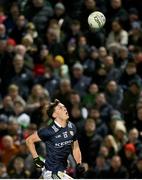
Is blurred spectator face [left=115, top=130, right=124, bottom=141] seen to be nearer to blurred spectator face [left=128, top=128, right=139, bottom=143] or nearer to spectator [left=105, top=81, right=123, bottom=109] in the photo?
blurred spectator face [left=128, top=128, right=139, bottom=143]

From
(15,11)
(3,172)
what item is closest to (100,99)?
(3,172)

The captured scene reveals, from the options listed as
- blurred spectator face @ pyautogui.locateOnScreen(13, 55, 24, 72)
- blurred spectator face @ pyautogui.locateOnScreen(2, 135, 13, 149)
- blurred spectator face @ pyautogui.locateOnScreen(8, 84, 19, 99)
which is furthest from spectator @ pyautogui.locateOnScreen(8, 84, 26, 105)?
blurred spectator face @ pyautogui.locateOnScreen(2, 135, 13, 149)

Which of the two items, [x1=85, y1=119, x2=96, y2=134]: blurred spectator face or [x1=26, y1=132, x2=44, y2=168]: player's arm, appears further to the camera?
[x1=85, y1=119, x2=96, y2=134]: blurred spectator face

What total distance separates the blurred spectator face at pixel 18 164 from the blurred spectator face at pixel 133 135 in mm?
2053

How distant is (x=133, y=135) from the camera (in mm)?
13930

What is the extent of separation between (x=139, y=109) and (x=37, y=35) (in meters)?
3.67

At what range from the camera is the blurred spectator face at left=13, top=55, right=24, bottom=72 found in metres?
15.8

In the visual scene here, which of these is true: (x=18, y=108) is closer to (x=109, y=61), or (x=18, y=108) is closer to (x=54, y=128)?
(x=109, y=61)

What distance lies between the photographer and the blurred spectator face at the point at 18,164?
14.1m

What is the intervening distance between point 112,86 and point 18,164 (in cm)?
243

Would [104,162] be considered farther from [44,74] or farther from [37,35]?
[37,35]

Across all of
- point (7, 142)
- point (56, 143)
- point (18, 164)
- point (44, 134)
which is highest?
point (44, 134)

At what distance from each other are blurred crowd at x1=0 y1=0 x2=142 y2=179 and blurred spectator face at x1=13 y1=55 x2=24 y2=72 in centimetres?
2

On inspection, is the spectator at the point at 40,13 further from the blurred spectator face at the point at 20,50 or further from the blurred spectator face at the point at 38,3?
the blurred spectator face at the point at 20,50
